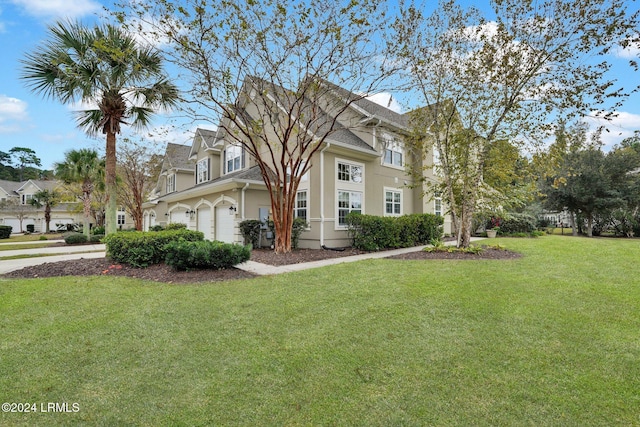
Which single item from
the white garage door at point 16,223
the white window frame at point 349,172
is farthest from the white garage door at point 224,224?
the white garage door at point 16,223

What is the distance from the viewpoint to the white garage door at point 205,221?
15727 millimetres

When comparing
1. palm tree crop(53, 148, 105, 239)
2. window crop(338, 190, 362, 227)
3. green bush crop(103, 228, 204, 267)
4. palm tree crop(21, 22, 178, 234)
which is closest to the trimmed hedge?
window crop(338, 190, 362, 227)

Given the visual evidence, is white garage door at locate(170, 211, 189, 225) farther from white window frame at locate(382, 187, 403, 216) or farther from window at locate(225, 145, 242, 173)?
white window frame at locate(382, 187, 403, 216)

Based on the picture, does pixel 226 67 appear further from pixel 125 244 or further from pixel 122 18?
pixel 125 244

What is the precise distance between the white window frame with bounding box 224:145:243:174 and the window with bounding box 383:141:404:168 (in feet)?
25.2

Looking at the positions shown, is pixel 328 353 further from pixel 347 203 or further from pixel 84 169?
pixel 84 169

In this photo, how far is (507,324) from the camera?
4219 millimetres

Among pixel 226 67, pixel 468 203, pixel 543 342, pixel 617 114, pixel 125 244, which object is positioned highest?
pixel 226 67

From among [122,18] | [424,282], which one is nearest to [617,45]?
[424,282]

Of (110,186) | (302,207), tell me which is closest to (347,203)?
(302,207)

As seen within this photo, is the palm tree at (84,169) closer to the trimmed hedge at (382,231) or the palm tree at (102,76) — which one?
the palm tree at (102,76)

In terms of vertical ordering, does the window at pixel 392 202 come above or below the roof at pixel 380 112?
below

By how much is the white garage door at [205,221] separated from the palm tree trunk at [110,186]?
508 centimetres

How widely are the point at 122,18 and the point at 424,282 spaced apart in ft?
31.9
